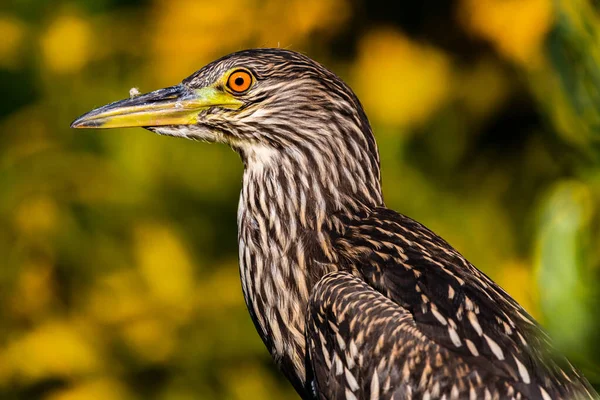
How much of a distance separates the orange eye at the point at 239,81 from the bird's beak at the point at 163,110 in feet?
0.09

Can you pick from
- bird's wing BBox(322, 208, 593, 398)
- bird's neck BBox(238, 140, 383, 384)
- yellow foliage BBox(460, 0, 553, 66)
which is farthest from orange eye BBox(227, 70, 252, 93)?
yellow foliage BBox(460, 0, 553, 66)

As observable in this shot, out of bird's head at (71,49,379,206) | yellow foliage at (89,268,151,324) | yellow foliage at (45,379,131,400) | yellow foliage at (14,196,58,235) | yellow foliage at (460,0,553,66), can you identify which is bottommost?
yellow foliage at (45,379,131,400)

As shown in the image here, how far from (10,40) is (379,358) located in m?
4.43

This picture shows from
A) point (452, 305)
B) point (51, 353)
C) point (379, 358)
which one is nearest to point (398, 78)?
point (51, 353)

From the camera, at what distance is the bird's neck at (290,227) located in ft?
8.89

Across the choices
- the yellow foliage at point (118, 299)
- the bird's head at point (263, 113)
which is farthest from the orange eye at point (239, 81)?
the yellow foliage at point (118, 299)

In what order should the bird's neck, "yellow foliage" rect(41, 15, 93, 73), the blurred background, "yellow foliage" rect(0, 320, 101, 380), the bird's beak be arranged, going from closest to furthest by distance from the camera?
the bird's neck, the bird's beak, the blurred background, "yellow foliage" rect(0, 320, 101, 380), "yellow foliage" rect(41, 15, 93, 73)

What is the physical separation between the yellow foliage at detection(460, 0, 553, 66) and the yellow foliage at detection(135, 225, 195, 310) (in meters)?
2.27

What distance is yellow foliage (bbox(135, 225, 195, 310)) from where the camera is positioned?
575cm

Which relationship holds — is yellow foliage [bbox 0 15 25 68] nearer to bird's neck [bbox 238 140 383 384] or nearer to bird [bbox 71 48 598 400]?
bird [bbox 71 48 598 400]

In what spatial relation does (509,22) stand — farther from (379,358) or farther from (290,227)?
(379,358)

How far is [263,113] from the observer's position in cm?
289

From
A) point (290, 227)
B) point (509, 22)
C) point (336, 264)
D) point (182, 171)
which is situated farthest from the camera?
point (509, 22)

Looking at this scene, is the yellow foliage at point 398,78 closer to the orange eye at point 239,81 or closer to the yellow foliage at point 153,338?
the yellow foliage at point 153,338
